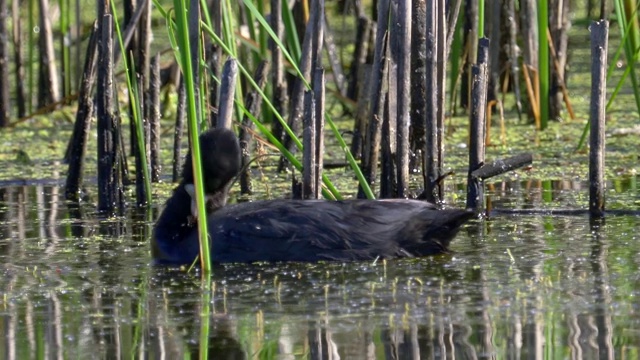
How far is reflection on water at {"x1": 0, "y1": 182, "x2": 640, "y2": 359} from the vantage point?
349 centimetres

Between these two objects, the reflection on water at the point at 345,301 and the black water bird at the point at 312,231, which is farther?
the black water bird at the point at 312,231

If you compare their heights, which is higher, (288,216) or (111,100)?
(111,100)

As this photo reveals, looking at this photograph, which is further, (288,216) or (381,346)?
(288,216)

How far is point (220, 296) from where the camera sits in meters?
4.26

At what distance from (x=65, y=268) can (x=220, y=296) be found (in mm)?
823

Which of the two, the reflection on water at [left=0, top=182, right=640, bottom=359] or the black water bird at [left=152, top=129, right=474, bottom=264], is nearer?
the reflection on water at [left=0, top=182, right=640, bottom=359]

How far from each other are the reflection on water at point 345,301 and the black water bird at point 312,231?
8 cm

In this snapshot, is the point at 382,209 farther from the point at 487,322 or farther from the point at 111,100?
the point at 111,100

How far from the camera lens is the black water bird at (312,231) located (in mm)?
4824

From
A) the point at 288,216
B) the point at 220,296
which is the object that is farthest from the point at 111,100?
the point at 220,296

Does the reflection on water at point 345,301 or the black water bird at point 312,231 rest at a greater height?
the black water bird at point 312,231

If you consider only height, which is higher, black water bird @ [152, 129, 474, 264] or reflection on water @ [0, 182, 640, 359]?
black water bird @ [152, 129, 474, 264]

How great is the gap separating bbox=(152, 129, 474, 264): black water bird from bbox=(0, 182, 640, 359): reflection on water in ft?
0.25

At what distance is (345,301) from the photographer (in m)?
4.07
